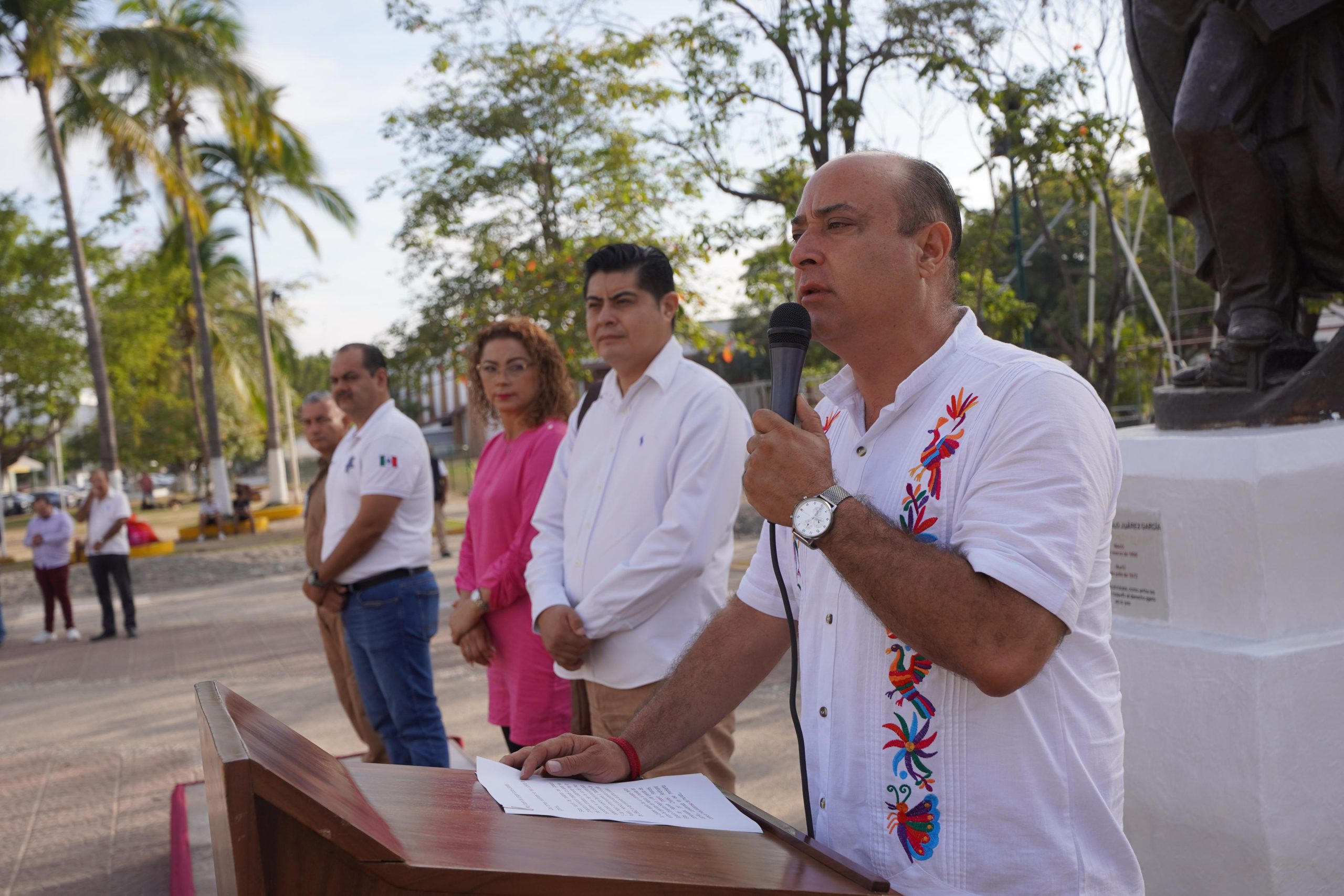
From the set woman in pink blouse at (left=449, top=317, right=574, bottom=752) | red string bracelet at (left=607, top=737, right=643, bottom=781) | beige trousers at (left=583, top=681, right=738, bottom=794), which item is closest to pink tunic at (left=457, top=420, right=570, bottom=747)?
woman in pink blouse at (left=449, top=317, right=574, bottom=752)

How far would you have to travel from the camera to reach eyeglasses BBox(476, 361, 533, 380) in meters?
4.41

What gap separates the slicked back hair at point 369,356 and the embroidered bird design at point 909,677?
405 cm

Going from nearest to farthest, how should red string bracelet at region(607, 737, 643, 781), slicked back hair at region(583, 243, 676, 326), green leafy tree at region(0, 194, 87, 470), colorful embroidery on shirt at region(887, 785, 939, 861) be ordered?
1. colorful embroidery on shirt at region(887, 785, 939, 861)
2. red string bracelet at region(607, 737, 643, 781)
3. slicked back hair at region(583, 243, 676, 326)
4. green leafy tree at region(0, 194, 87, 470)

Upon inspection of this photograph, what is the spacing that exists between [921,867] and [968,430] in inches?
25.9

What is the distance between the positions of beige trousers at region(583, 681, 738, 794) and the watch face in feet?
5.52

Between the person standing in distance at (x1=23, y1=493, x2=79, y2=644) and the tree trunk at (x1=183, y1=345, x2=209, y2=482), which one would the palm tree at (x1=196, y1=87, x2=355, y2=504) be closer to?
the tree trunk at (x1=183, y1=345, x2=209, y2=482)

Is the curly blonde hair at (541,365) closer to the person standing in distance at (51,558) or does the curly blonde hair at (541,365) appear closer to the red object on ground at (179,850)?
the red object on ground at (179,850)

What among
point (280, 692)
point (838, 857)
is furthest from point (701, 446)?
point (280, 692)

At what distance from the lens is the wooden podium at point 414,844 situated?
3.76 ft

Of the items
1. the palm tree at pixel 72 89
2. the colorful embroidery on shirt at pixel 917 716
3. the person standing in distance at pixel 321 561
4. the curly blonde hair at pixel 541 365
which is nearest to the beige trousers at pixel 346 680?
the person standing in distance at pixel 321 561

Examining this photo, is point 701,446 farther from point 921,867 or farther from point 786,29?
point 786,29

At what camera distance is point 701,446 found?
3.44m

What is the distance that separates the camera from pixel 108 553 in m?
11.8

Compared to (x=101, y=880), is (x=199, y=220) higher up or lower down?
higher up
